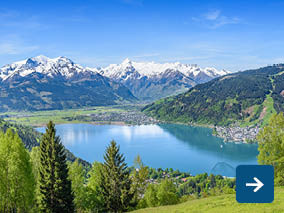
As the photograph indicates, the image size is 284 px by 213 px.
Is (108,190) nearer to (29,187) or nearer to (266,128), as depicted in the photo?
(29,187)

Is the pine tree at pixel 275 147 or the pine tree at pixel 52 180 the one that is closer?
the pine tree at pixel 52 180

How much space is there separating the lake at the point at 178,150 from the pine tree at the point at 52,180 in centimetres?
7956

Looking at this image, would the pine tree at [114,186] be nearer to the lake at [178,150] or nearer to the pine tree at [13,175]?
the pine tree at [13,175]

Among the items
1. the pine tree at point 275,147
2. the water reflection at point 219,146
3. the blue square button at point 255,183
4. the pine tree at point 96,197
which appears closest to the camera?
the blue square button at point 255,183

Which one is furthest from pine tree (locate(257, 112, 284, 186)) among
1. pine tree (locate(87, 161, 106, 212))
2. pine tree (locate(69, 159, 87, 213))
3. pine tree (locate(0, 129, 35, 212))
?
pine tree (locate(0, 129, 35, 212))

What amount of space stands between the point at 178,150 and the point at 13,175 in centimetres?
12298

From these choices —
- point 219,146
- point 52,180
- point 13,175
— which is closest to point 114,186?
point 52,180

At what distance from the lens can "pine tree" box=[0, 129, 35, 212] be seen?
2592cm

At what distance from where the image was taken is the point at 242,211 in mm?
16375

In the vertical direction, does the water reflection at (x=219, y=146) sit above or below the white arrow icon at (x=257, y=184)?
below

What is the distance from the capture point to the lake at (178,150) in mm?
114375

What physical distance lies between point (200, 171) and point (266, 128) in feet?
259

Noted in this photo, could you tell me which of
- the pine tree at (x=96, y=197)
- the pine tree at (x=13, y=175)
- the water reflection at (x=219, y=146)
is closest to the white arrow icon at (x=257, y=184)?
the pine tree at (x=13, y=175)

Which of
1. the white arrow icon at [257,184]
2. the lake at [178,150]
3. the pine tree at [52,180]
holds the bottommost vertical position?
the lake at [178,150]
